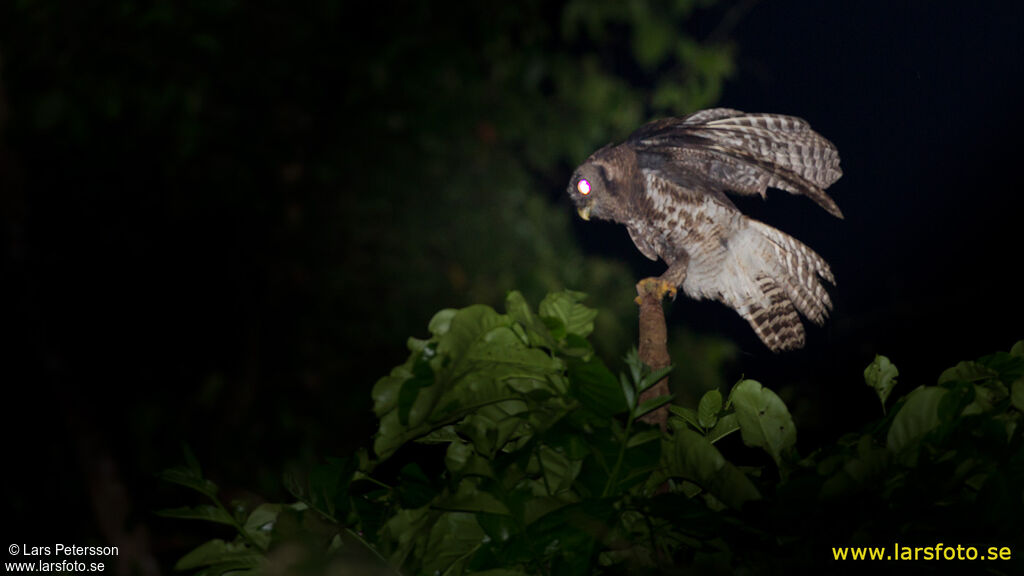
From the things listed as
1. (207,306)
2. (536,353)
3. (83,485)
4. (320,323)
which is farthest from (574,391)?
(83,485)

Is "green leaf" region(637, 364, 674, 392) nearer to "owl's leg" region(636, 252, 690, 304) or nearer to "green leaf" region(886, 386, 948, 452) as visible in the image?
"green leaf" region(886, 386, 948, 452)

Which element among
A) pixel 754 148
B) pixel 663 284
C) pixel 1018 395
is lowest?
pixel 1018 395

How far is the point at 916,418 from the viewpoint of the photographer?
0.44 m

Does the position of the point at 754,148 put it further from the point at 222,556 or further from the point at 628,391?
the point at 222,556

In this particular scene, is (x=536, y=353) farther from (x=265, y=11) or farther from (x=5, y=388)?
(x=5, y=388)

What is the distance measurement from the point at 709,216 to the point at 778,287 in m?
0.12

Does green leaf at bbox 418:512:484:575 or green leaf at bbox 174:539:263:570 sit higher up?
green leaf at bbox 174:539:263:570

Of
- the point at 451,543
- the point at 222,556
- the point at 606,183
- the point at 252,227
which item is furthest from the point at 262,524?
the point at 252,227

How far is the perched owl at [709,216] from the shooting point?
36.0 inches

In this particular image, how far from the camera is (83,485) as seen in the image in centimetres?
214

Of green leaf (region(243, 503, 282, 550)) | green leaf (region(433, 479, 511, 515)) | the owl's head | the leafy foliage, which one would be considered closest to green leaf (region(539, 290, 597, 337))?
the leafy foliage

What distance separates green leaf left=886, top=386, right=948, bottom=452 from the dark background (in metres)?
1.47

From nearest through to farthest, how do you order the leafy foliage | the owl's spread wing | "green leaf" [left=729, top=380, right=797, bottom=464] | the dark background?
the leafy foliage < "green leaf" [left=729, top=380, right=797, bottom=464] < the owl's spread wing < the dark background

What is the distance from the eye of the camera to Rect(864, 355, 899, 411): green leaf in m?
0.55
